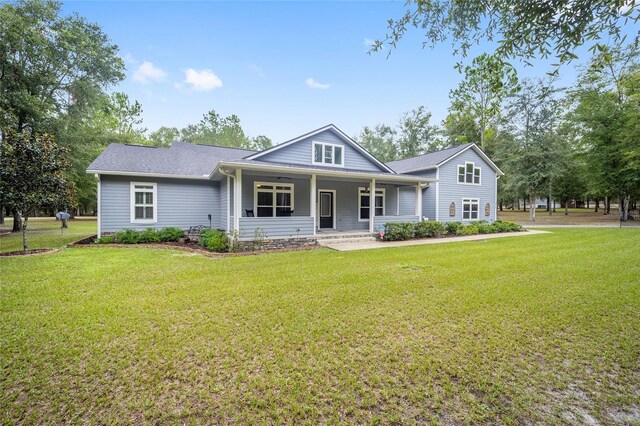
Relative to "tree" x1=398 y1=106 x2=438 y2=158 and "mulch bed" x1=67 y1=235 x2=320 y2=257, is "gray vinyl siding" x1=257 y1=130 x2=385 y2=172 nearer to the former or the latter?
"mulch bed" x1=67 y1=235 x2=320 y2=257

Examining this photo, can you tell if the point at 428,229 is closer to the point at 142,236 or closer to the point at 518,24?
the point at 518,24

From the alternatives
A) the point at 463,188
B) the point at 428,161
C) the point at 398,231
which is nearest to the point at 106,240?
the point at 398,231

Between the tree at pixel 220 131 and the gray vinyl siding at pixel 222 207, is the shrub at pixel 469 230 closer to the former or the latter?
the gray vinyl siding at pixel 222 207

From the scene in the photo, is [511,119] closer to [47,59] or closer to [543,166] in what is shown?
[543,166]

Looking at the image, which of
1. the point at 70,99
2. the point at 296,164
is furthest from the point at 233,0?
the point at 70,99

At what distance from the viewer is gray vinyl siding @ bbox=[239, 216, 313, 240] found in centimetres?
1002

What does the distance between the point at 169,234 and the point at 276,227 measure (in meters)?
4.63

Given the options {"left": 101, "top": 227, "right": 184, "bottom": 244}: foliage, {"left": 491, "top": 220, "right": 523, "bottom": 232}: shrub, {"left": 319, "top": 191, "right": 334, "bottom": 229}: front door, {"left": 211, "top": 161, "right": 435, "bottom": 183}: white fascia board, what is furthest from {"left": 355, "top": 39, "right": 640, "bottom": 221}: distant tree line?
{"left": 101, "top": 227, "right": 184, "bottom": 244}: foliage

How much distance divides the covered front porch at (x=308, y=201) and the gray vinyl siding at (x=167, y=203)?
120 centimetres

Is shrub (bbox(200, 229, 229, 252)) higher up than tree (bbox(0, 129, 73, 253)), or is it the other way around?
tree (bbox(0, 129, 73, 253))

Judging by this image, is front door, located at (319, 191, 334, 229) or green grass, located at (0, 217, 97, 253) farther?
front door, located at (319, 191, 334, 229)

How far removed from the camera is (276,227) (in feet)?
34.6

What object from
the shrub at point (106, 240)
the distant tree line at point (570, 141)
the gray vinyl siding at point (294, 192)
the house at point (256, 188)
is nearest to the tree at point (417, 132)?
the distant tree line at point (570, 141)

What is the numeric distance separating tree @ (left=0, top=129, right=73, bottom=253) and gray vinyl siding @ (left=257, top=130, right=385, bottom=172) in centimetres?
692
